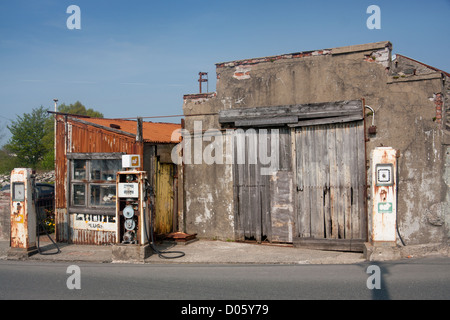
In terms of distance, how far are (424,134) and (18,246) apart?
10.5 metres

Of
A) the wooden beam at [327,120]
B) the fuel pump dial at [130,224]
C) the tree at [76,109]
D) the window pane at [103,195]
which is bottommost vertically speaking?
the fuel pump dial at [130,224]

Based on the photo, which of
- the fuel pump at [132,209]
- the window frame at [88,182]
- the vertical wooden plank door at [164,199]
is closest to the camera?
the fuel pump at [132,209]

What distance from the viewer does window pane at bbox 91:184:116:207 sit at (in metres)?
11.2

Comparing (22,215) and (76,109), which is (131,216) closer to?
(22,215)

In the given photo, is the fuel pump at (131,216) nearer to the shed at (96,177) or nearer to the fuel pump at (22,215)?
the shed at (96,177)

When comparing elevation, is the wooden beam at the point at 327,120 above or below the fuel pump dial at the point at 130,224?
above

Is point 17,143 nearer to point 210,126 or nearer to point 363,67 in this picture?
point 210,126

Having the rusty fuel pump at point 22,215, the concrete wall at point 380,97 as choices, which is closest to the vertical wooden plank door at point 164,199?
the concrete wall at point 380,97

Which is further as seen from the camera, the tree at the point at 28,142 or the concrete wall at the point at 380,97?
the tree at the point at 28,142

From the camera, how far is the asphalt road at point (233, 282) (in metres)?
6.35

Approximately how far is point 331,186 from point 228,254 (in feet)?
10.2

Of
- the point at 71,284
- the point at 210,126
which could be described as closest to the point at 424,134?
the point at 210,126

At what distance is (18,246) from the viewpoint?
10227 millimetres

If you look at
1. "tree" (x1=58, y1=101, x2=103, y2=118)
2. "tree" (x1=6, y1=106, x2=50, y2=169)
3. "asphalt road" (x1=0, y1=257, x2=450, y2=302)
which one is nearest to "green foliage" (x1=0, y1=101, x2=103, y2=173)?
"tree" (x1=6, y1=106, x2=50, y2=169)
